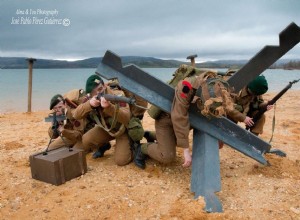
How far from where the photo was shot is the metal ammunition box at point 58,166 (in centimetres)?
427

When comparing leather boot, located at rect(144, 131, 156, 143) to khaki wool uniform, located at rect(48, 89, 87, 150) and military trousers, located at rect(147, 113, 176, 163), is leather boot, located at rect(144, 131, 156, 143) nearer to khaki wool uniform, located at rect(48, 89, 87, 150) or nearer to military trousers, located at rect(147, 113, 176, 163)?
military trousers, located at rect(147, 113, 176, 163)

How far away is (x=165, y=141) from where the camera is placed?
466 cm

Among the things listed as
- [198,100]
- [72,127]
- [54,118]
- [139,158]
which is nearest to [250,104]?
[198,100]

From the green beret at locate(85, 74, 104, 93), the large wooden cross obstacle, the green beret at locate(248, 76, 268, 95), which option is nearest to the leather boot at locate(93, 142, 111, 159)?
the green beret at locate(85, 74, 104, 93)

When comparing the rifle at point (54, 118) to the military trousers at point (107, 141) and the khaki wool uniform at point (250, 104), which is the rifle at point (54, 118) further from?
the khaki wool uniform at point (250, 104)

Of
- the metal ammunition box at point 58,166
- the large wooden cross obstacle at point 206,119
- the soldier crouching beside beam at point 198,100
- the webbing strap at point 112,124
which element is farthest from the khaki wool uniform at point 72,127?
the soldier crouching beside beam at point 198,100

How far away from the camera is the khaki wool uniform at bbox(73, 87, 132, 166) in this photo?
464 cm

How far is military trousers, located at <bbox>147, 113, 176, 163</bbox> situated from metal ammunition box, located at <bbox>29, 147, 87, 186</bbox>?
0.98 m

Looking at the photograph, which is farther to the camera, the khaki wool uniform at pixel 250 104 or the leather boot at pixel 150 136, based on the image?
the leather boot at pixel 150 136

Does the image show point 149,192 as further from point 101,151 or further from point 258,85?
point 258,85

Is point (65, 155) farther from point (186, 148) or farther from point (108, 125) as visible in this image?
point (186, 148)

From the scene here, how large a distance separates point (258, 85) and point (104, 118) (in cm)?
220

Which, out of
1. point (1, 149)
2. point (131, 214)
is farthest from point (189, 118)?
point (1, 149)

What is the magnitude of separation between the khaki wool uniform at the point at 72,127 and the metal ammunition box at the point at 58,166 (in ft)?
2.12
